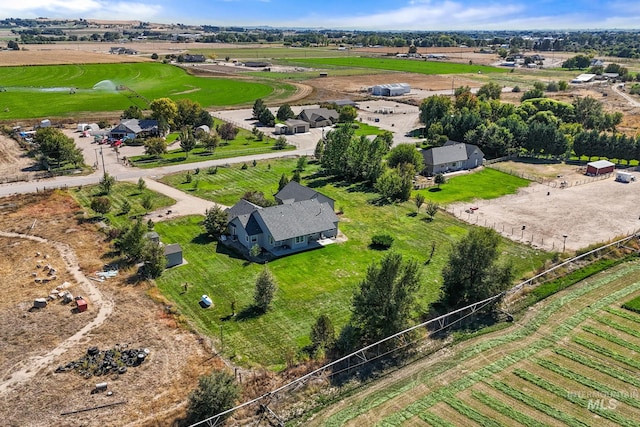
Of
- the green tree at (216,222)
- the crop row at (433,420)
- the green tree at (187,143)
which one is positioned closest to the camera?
the crop row at (433,420)

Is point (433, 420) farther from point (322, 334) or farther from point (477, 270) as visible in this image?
point (477, 270)

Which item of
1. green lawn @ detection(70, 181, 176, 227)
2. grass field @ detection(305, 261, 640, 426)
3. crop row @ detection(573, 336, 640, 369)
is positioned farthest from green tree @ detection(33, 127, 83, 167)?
crop row @ detection(573, 336, 640, 369)

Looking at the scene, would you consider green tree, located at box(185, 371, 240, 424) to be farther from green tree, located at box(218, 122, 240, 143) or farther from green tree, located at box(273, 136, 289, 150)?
green tree, located at box(218, 122, 240, 143)

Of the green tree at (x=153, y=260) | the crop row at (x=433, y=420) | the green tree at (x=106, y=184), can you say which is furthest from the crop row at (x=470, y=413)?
the green tree at (x=106, y=184)

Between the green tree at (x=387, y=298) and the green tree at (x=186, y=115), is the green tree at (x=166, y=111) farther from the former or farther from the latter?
the green tree at (x=387, y=298)

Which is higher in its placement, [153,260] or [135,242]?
[135,242]

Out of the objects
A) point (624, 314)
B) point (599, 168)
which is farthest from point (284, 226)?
point (599, 168)
